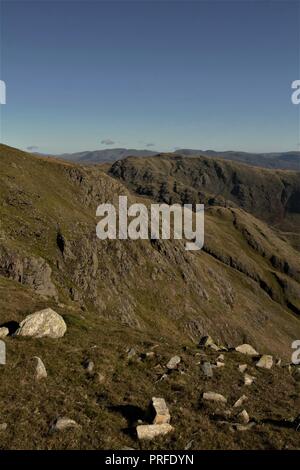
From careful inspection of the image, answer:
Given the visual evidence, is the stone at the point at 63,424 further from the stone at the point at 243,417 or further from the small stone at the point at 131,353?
the small stone at the point at 131,353

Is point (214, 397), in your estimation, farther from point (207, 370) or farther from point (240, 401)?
point (207, 370)

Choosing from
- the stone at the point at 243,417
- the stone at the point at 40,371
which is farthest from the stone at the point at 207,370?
the stone at the point at 40,371

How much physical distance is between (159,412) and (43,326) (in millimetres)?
11558

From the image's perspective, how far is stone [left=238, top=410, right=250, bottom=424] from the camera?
17812 mm

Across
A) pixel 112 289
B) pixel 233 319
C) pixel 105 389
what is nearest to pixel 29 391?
pixel 105 389

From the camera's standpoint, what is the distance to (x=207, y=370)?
77.9 feet

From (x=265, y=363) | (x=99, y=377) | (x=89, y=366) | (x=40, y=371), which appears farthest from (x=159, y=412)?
(x=265, y=363)

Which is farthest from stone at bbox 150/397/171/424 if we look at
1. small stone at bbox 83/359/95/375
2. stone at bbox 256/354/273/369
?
stone at bbox 256/354/273/369

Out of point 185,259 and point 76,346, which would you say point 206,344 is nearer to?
point 76,346

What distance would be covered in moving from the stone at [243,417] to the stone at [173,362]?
622 centimetres

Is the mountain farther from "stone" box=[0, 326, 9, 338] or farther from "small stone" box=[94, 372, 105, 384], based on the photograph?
"stone" box=[0, 326, 9, 338]

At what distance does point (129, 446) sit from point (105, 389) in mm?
5035

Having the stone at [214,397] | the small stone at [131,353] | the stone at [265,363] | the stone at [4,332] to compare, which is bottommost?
the stone at [265,363]

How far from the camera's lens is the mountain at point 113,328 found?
16703 mm
